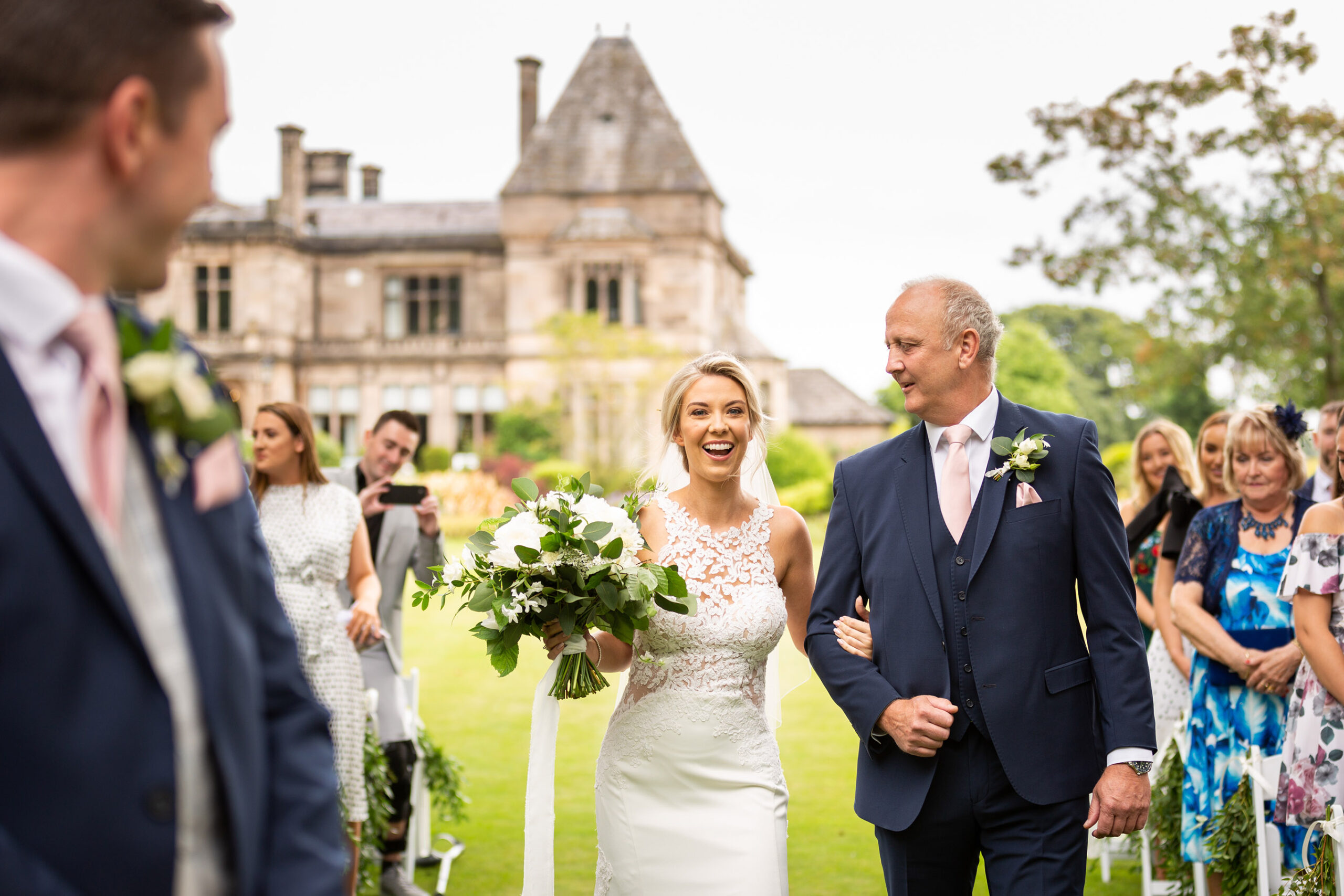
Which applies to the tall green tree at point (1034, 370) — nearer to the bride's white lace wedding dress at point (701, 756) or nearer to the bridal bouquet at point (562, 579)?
the bride's white lace wedding dress at point (701, 756)

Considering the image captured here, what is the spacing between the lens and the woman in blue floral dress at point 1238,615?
5.48 meters

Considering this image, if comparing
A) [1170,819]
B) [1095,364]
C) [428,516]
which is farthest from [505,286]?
[1095,364]

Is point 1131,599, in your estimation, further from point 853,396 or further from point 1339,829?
point 853,396

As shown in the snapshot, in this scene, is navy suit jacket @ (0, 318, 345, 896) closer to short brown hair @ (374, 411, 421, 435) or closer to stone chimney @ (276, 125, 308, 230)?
short brown hair @ (374, 411, 421, 435)

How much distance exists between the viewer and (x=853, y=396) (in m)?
52.8

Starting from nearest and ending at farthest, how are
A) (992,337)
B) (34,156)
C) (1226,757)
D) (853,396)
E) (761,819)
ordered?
(34,156) → (992,337) → (761,819) → (1226,757) → (853,396)

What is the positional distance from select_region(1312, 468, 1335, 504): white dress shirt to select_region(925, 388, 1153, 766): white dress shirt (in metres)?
3.59

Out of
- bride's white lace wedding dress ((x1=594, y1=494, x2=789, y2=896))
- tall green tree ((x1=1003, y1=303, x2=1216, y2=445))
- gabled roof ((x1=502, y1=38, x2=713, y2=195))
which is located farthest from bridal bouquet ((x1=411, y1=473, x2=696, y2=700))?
tall green tree ((x1=1003, y1=303, x2=1216, y2=445))

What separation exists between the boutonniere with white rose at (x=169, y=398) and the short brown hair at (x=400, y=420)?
574 cm

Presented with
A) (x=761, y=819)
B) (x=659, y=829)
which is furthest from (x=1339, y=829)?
(x=659, y=829)

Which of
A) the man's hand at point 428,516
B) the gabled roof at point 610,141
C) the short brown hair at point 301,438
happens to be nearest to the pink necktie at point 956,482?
the short brown hair at point 301,438

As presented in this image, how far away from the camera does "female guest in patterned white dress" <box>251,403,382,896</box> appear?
18.7 ft

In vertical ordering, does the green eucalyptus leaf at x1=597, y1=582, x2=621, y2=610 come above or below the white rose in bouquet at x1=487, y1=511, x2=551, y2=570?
below

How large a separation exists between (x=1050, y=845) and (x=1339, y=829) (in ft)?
3.48
